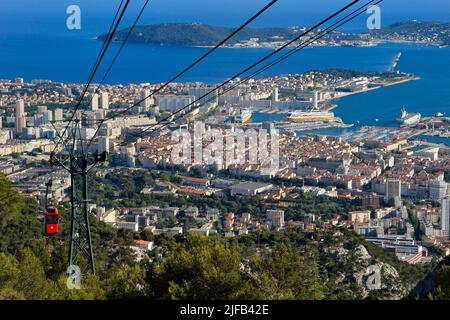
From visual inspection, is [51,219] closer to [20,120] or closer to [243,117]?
[20,120]

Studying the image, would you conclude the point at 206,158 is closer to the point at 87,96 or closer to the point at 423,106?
the point at 87,96

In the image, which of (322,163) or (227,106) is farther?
(227,106)
